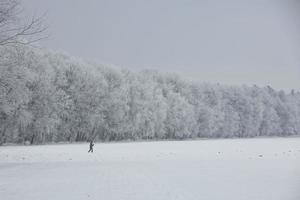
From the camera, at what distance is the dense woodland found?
6378 cm

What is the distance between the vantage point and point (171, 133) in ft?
350

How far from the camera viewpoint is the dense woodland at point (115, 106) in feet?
209

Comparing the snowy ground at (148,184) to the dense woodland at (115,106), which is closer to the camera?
the snowy ground at (148,184)

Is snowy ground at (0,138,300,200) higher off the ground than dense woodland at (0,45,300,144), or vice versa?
dense woodland at (0,45,300,144)

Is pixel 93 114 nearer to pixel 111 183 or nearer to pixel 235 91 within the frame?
pixel 111 183

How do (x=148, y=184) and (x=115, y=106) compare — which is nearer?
(x=148, y=184)

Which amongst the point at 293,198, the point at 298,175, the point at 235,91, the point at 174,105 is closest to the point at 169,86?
the point at 174,105

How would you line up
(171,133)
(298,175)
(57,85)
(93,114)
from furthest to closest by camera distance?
(171,133) → (93,114) → (57,85) → (298,175)

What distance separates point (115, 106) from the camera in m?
85.4

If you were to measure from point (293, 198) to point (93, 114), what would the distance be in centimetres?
6592

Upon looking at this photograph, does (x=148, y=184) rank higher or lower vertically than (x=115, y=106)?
lower

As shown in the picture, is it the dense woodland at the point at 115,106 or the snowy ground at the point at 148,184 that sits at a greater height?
the dense woodland at the point at 115,106

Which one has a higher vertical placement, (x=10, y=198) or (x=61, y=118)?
(x=61, y=118)

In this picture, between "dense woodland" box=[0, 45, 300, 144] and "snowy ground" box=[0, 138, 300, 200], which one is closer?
"snowy ground" box=[0, 138, 300, 200]
